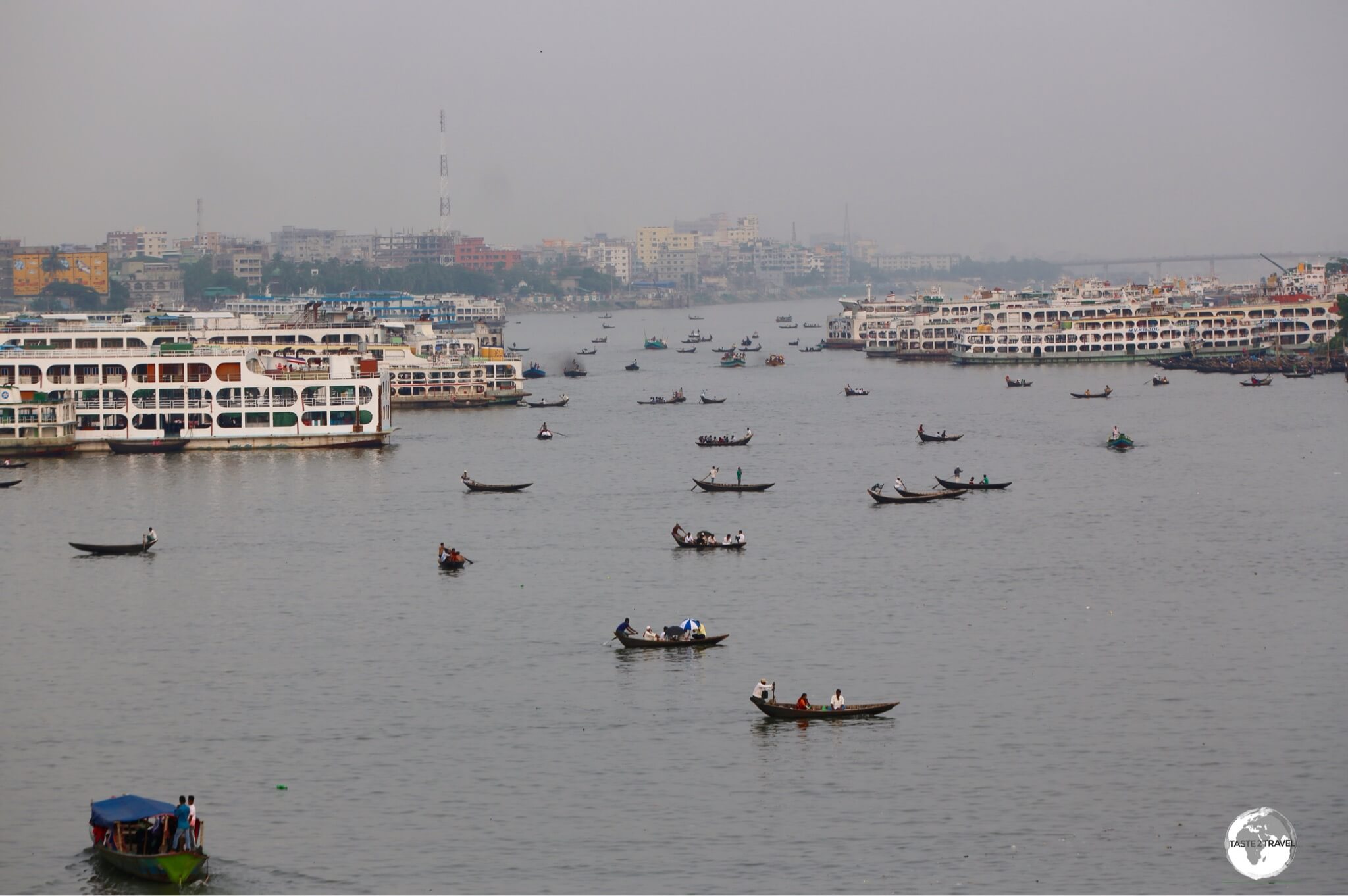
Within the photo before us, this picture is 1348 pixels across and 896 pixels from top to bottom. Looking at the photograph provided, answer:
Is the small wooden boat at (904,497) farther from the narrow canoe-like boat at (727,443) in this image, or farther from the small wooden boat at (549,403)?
the small wooden boat at (549,403)

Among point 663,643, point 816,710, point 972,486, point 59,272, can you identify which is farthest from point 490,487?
point 59,272

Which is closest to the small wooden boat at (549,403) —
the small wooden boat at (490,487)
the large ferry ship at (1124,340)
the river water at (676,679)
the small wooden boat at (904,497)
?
the river water at (676,679)

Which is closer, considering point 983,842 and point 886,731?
point 983,842

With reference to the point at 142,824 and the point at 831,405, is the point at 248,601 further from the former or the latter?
the point at 831,405

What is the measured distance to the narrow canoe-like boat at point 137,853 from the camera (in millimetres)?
20969

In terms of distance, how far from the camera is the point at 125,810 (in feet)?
70.8

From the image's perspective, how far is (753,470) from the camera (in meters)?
57.1

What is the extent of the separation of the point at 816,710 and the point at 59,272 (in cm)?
16107

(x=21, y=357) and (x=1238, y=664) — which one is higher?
(x=21, y=357)

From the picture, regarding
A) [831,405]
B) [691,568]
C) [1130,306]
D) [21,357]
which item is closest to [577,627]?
[691,568]

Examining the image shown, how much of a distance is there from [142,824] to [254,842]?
1.51 metres

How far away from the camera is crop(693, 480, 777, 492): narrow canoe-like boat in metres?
51.1

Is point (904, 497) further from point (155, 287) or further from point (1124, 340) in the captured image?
point (155, 287)

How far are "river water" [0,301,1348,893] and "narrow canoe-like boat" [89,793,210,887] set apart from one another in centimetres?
26
